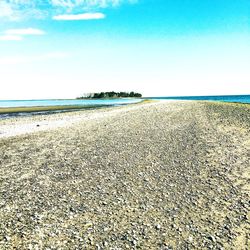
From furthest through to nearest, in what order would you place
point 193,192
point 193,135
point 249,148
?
1. point 193,135
2. point 249,148
3. point 193,192

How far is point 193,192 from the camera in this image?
1236 cm

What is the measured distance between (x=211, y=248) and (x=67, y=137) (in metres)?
20.7

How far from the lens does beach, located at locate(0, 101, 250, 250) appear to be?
29.5ft

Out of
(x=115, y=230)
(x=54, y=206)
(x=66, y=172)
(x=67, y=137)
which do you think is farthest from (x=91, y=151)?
(x=115, y=230)

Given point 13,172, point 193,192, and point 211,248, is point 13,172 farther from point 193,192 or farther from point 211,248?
point 211,248

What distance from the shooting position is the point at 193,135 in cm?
2491

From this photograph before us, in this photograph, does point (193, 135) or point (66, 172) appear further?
point (193, 135)

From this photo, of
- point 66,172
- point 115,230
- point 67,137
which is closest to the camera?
point 115,230

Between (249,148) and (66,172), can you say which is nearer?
(66,172)

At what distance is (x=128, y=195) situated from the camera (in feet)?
40.2

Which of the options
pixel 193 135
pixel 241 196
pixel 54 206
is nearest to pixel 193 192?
pixel 241 196

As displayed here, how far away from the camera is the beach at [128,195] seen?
8.98 m

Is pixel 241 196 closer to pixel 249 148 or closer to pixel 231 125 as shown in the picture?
pixel 249 148

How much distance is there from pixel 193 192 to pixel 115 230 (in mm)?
4572
